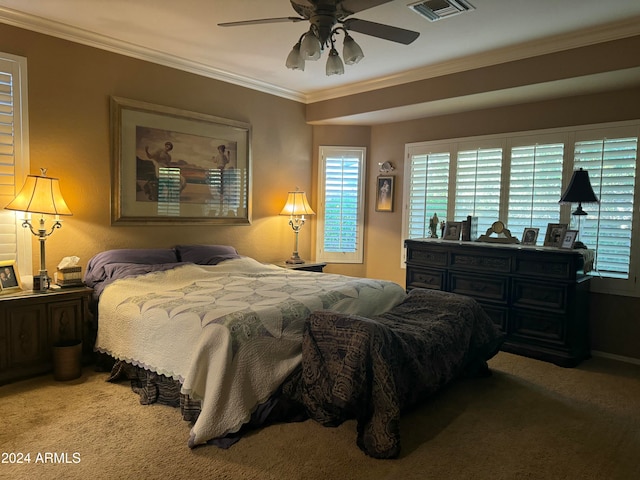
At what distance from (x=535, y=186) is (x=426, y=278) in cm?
140

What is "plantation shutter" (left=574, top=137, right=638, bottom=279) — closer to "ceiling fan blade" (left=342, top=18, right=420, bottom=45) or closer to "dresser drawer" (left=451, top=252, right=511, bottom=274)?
"dresser drawer" (left=451, top=252, right=511, bottom=274)

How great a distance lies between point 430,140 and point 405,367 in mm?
3282

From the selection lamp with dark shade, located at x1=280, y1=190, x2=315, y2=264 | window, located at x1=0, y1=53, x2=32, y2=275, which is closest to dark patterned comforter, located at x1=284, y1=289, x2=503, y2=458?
lamp with dark shade, located at x1=280, y1=190, x2=315, y2=264

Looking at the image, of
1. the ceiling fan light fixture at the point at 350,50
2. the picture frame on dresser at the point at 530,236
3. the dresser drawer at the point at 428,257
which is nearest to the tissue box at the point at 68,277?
the ceiling fan light fixture at the point at 350,50

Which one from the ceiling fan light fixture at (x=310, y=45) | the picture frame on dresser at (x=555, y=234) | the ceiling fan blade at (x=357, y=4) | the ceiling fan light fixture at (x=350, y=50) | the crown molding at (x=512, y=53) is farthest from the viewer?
the picture frame on dresser at (x=555, y=234)

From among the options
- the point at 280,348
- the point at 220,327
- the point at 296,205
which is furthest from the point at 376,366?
the point at 296,205

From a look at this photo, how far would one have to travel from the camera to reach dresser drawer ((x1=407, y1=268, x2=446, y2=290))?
14.9ft

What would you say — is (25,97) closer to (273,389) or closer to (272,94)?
(272,94)

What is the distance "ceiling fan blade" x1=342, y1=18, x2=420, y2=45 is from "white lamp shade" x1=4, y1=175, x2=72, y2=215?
2447 millimetres

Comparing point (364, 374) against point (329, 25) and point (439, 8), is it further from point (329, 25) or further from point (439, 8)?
point (439, 8)

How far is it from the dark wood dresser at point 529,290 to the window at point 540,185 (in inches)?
16.3

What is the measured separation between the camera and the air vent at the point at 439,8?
3.04m

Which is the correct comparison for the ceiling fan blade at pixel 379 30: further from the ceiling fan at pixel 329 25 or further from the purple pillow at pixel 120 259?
the purple pillow at pixel 120 259

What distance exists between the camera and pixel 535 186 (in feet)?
14.3
